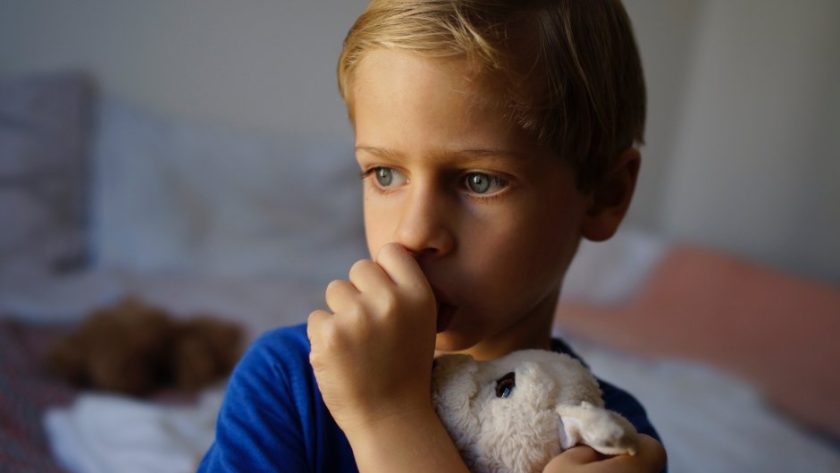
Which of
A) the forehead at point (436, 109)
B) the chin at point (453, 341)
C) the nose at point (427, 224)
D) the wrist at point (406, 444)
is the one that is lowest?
the wrist at point (406, 444)

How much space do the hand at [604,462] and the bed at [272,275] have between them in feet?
2.63

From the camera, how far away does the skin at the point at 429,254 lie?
1.73ft

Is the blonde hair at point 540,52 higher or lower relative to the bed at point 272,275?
higher

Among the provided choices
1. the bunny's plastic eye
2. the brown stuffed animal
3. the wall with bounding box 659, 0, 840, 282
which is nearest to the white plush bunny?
the bunny's plastic eye

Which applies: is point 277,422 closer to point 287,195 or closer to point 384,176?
point 384,176

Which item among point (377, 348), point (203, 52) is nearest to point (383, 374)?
point (377, 348)

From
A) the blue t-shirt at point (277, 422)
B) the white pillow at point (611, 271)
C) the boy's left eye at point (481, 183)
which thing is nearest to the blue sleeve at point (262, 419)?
the blue t-shirt at point (277, 422)

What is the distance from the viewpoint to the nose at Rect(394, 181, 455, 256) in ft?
1.90

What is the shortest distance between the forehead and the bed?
82 cm

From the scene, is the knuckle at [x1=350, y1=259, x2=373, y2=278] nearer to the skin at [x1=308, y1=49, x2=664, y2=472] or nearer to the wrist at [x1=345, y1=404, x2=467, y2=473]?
the skin at [x1=308, y1=49, x2=664, y2=472]

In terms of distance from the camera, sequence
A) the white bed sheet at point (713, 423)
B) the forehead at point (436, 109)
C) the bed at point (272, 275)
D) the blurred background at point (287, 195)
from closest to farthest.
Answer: the forehead at point (436, 109) → the white bed sheet at point (713, 423) → the bed at point (272, 275) → the blurred background at point (287, 195)

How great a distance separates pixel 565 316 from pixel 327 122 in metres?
0.97

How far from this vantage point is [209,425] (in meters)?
1.18

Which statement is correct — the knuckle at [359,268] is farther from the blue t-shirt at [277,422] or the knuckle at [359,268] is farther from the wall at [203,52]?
the wall at [203,52]
